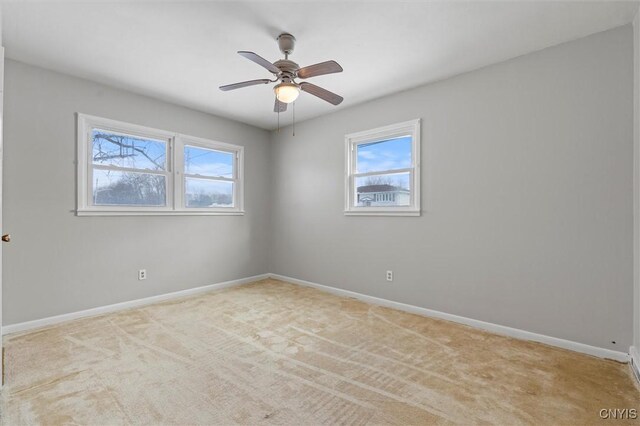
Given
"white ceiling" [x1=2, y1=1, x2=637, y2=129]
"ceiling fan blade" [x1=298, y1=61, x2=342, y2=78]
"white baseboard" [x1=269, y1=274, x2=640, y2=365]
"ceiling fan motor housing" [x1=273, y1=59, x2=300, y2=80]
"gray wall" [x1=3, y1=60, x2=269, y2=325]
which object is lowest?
"white baseboard" [x1=269, y1=274, x2=640, y2=365]

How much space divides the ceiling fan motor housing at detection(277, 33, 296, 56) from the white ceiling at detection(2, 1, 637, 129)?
0.05 metres

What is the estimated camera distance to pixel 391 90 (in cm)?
359

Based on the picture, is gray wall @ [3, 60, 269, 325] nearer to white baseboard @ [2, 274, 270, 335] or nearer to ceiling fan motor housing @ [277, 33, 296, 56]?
white baseboard @ [2, 274, 270, 335]

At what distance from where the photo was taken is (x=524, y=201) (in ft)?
9.00

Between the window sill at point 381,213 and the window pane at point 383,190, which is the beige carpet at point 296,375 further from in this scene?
the window pane at point 383,190

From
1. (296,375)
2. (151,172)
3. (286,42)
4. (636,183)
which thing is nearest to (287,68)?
(286,42)

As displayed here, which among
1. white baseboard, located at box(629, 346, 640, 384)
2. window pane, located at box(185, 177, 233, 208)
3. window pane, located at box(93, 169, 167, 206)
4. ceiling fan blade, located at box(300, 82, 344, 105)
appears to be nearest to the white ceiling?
ceiling fan blade, located at box(300, 82, 344, 105)

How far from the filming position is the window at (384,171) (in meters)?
3.57

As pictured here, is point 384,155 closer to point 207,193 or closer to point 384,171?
point 384,171

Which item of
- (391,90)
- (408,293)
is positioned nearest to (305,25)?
(391,90)

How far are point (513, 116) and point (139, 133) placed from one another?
13.9 ft

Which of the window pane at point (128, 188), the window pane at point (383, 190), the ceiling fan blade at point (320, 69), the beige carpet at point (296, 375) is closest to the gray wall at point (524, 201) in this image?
the window pane at point (383, 190)

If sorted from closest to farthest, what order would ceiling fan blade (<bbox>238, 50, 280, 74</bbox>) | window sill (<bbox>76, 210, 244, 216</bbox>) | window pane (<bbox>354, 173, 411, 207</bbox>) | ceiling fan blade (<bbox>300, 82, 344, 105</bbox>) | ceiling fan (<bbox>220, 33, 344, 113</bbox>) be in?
1. ceiling fan blade (<bbox>238, 50, 280, 74</bbox>)
2. ceiling fan (<bbox>220, 33, 344, 113</bbox>)
3. ceiling fan blade (<bbox>300, 82, 344, 105</bbox>)
4. window sill (<bbox>76, 210, 244, 216</bbox>)
5. window pane (<bbox>354, 173, 411, 207</bbox>)

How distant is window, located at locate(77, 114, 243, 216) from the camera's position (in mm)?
3389
